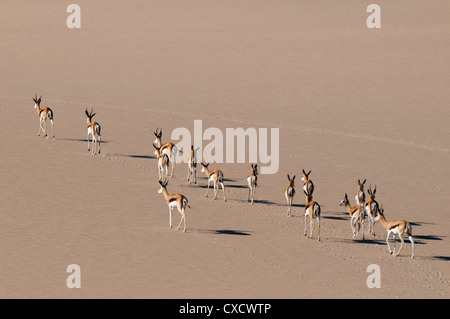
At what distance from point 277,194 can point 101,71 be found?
2715cm

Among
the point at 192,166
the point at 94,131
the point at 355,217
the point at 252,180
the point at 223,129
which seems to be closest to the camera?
the point at 355,217

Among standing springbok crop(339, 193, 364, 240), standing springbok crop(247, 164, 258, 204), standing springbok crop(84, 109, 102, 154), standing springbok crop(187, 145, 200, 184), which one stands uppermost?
standing springbok crop(84, 109, 102, 154)

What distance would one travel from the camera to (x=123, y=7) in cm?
7662

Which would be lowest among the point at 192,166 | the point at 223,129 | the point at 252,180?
the point at 252,180

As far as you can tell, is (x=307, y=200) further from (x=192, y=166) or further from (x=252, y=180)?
(x=192, y=166)

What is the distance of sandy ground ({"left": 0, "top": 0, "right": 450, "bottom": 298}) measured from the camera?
80.8ft

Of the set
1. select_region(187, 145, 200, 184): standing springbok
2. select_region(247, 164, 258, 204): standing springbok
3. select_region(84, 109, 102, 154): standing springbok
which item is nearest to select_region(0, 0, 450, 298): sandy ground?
select_region(247, 164, 258, 204): standing springbok

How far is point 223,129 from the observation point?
142ft

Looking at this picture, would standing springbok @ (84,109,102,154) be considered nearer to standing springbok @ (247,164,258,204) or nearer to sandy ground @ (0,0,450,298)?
sandy ground @ (0,0,450,298)

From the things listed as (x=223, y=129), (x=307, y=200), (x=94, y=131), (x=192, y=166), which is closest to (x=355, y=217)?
(x=307, y=200)

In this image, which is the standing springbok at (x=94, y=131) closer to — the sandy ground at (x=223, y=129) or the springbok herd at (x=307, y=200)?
the springbok herd at (x=307, y=200)

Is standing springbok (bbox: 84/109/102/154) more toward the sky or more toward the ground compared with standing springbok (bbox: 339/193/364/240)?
more toward the sky

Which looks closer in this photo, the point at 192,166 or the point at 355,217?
the point at 355,217

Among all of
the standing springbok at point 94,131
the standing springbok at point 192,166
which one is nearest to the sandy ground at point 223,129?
the standing springbok at point 94,131
